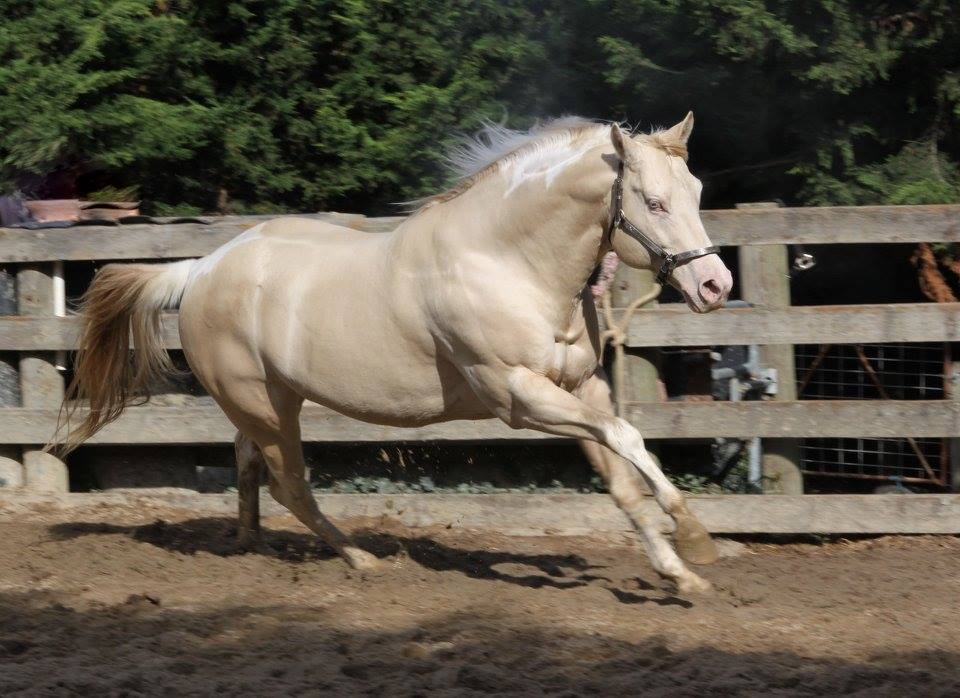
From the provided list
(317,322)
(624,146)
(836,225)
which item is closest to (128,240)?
(317,322)

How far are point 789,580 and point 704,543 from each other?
948 millimetres

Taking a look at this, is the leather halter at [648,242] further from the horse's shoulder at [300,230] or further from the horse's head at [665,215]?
the horse's shoulder at [300,230]

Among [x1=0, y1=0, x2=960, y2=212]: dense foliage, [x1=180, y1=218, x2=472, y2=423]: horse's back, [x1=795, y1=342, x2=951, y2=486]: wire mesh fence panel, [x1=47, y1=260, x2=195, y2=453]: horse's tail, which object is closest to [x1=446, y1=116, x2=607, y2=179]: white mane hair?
[x1=180, y1=218, x2=472, y2=423]: horse's back

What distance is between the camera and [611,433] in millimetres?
→ 4281

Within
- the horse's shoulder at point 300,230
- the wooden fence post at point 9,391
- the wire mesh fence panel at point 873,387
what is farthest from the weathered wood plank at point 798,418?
the wooden fence post at point 9,391

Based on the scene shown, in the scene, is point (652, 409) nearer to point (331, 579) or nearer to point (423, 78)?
point (331, 579)

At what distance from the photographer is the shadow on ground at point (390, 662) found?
342 centimetres

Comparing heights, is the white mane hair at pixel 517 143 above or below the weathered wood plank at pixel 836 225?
above

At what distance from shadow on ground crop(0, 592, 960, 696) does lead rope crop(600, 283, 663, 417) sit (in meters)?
1.76

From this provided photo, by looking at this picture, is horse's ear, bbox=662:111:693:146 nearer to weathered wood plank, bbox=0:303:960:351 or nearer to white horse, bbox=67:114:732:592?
white horse, bbox=67:114:732:592

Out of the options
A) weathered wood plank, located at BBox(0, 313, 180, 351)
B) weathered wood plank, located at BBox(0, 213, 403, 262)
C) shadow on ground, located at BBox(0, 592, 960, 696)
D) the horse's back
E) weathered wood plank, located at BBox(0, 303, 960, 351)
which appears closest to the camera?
shadow on ground, located at BBox(0, 592, 960, 696)

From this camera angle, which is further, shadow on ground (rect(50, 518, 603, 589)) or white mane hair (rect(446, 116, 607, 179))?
shadow on ground (rect(50, 518, 603, 589))

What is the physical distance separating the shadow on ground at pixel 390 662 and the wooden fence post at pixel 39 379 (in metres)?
2.37

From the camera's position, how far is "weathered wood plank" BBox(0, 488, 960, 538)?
555 cm
